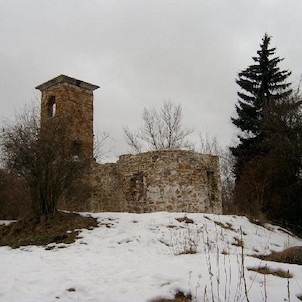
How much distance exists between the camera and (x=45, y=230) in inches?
387

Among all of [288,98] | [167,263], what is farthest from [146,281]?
[288,98]

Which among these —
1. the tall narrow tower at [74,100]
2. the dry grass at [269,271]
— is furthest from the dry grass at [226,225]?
the tall narrow tower at [74,100]

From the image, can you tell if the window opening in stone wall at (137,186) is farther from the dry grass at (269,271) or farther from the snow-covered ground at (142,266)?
the dry grass at (269,271)

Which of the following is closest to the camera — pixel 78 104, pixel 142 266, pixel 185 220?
pixel 142 266

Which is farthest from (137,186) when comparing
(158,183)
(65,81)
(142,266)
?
(142,266)

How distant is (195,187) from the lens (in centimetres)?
1497

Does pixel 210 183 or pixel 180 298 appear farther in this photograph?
pixel 210 183

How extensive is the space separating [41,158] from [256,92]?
49.5ft

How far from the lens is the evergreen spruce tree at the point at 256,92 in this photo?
68.7 feet

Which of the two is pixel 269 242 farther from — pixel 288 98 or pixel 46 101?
pixel 46 101

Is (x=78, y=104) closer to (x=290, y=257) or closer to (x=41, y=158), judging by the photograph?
(x=41, y=158)

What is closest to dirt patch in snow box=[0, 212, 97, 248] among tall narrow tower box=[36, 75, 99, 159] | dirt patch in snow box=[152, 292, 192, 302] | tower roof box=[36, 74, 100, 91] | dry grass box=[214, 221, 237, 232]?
dry grass box=[214, 221, 237, 232]

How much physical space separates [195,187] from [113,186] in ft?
11.7

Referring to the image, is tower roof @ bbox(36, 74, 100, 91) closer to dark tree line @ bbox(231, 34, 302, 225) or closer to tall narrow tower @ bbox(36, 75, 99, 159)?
tall narrow tower @ bbox(36, 75, 99, 159)
